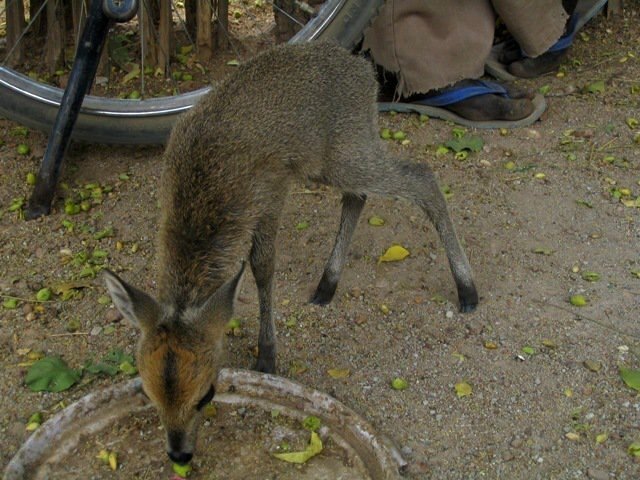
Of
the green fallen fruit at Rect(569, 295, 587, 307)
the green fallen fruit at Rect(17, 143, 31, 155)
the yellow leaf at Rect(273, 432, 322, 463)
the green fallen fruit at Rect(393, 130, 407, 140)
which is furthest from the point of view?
the green fallen fruit at Rect(393, 130, 407, 140)

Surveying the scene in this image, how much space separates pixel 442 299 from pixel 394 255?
45 centimetres

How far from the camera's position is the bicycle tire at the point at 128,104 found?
5.58 metres

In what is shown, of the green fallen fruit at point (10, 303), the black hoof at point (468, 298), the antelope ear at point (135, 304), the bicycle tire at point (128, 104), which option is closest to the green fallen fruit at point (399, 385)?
the black hoof at point (468, 298)

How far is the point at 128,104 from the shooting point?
5688 millimetres

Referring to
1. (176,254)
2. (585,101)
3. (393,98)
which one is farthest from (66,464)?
(585,101)

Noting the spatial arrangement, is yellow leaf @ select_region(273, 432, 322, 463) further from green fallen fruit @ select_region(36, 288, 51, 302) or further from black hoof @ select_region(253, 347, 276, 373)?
green fallen fruit @ select_region(36, 288, 51, 302)

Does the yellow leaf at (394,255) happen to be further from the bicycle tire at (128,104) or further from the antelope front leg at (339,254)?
the bicycle tire at (128,104)

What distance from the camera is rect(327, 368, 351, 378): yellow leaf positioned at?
14.8 ft

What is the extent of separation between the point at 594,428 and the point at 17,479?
8.20 ft

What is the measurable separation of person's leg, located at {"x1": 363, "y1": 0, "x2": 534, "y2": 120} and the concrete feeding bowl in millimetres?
3234

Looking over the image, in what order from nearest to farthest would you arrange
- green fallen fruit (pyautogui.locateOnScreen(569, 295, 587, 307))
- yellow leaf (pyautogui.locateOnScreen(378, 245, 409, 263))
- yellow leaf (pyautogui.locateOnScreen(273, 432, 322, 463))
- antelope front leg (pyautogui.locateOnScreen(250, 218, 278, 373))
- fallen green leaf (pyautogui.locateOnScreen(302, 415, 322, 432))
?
yellow leaf (pyautogui.locateOnScreen(273, 432, 322, 463)), fallen green leaf (pyautogui.locateOnScreen(302, 415, 322, 432)), antelope front leg (pyautogui.locateOnScreen(250, 218, 278, 373)), green fallen fruit (pyautogui.locateOnScreen(569, 295, 587, 307)), yellow leaf (pyautogui.locateOnScreen(378, 245, 409, 263))

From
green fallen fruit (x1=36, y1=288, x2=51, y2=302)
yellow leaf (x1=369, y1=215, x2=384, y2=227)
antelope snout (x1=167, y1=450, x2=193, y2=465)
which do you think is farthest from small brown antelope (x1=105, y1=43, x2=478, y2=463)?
green fallen fruit (x1=36, y1=288, x2=51, y2=302)

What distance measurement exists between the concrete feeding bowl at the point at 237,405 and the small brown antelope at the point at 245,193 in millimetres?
329

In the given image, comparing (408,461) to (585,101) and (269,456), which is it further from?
(585,101)
